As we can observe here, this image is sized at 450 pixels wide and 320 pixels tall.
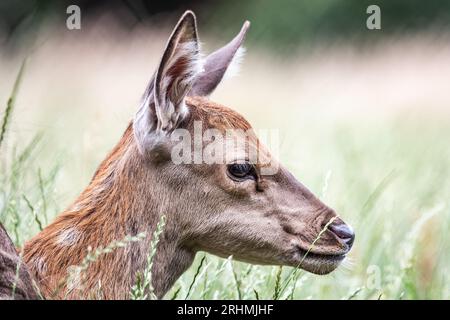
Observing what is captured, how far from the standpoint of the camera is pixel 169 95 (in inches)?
167

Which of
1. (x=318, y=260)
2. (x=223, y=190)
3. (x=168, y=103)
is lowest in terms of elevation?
(x=318, y=260)

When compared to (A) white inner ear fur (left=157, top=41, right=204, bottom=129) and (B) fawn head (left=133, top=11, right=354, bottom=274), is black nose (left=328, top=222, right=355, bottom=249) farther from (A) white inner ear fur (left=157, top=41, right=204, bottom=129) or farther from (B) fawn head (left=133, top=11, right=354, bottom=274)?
(A) white inner ear fur (left=157, top=41, right=204, bottom=129)

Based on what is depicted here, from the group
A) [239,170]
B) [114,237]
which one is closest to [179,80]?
[239,170]

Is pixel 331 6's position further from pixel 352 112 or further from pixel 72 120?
pixel 72 120

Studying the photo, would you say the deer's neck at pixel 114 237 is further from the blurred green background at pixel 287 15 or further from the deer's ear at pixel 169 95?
the blurred green background at pixel 287 15

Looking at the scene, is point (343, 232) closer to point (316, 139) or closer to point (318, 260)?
point (318, 260)

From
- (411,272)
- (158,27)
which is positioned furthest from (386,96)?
(411,272)

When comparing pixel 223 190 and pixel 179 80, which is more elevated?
pixel 179 80

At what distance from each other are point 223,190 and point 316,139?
19.1ft

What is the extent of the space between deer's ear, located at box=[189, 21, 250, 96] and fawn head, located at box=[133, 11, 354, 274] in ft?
1.06

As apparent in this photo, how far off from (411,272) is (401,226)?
1417 mm

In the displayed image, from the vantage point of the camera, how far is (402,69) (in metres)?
12.5

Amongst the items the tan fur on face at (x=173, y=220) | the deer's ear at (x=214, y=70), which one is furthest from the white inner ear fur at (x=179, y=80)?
the deer's ear at (x=214, y=70)

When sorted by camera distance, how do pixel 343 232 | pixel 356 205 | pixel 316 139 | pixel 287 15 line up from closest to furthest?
1. pixel 343 232
2. pixel 356 205
3. pixel 316 139
4. pixel 287 15
